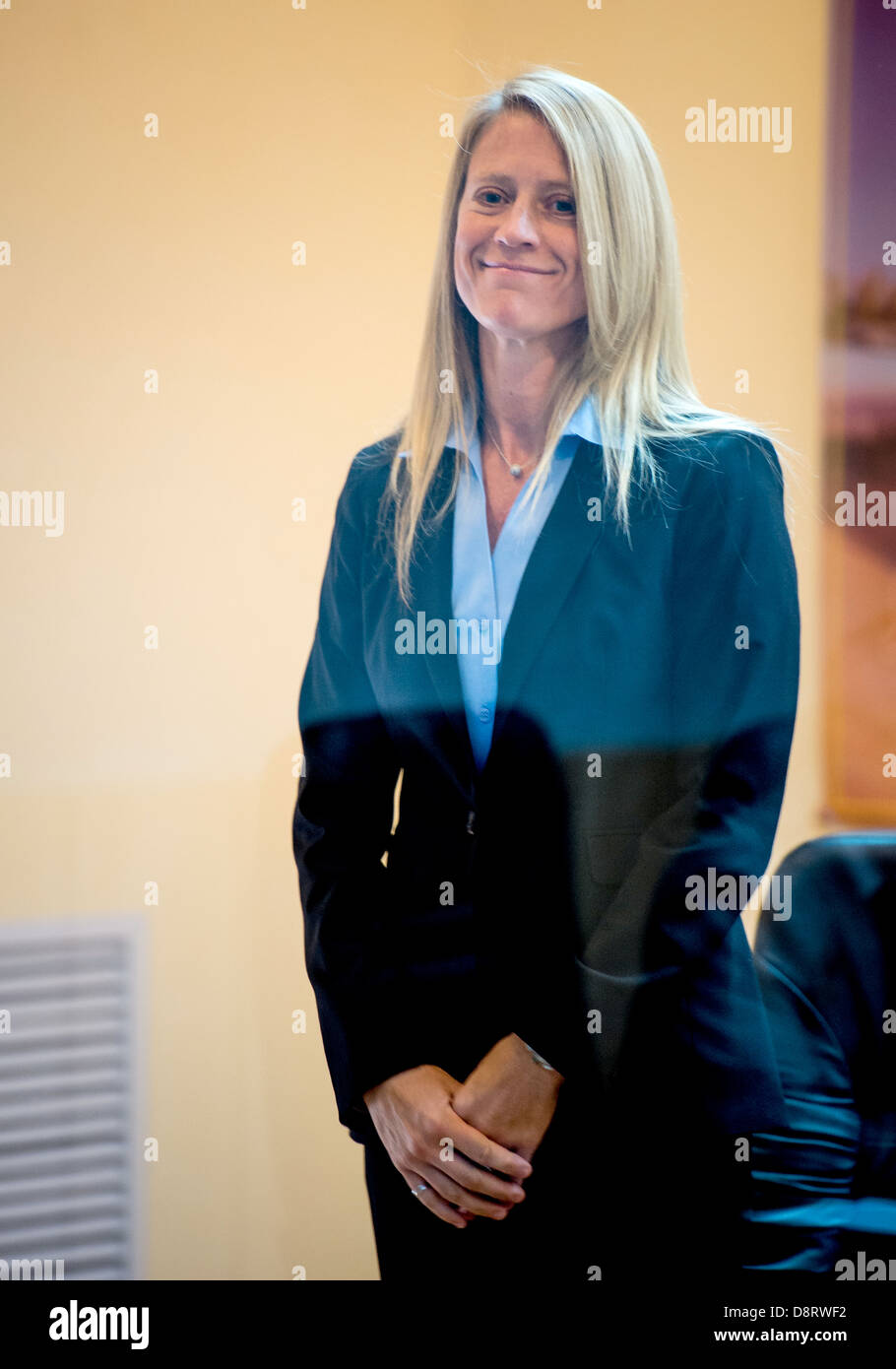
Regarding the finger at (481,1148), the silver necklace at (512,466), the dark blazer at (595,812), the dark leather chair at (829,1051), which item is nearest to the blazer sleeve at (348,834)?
the dark blazer at (595,812)

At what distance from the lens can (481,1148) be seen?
1664 mm

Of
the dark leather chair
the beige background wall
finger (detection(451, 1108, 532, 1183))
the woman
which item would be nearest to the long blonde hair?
the woman

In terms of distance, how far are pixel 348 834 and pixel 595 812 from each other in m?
0.35

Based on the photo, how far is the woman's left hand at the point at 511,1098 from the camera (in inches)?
66.0

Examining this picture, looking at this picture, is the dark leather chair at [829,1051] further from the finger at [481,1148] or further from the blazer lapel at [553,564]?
the blazer lapel at [553,564]

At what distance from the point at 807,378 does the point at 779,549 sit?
0.28 meters

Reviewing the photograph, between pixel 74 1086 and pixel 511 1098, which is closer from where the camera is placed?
pixel 511 1098

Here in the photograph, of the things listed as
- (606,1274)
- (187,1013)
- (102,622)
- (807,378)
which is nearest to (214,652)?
(102,622)

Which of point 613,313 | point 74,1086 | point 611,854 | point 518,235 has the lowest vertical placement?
point 74,1086

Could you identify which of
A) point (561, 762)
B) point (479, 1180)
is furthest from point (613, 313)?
point (479, 1180)

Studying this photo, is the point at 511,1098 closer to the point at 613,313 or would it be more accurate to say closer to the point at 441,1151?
the point at 441,1151
